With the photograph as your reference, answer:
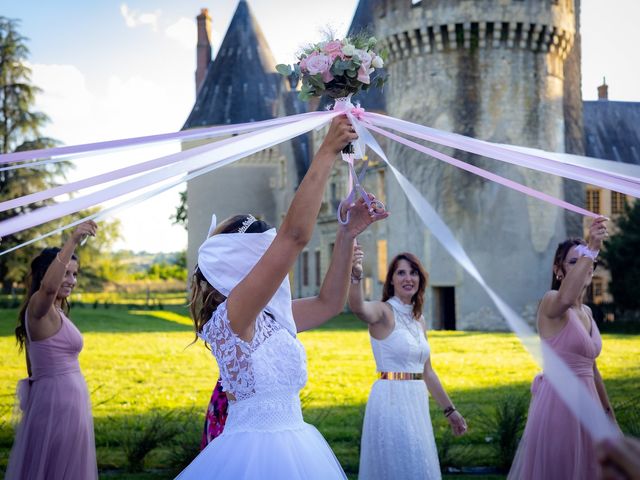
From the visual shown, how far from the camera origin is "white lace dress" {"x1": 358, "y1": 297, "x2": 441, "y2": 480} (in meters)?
5.59

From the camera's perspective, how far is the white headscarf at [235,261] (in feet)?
11.2

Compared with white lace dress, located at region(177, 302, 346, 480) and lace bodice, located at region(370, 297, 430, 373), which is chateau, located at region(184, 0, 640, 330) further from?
white lace dress, located at region(177, 302, 346, 480)

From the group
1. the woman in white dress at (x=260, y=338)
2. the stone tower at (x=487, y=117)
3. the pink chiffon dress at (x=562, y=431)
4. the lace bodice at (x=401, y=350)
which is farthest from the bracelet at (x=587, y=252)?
the stone tower at (x=487, y=117)

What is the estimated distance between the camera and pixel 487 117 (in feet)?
97.6

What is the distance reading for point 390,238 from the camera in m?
32.7

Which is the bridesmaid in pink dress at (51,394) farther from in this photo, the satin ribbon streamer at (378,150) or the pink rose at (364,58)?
the pink rose at (364,58)

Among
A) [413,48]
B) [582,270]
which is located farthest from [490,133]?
[582,270]

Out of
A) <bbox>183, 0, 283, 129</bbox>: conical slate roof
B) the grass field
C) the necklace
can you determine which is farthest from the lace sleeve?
<bbox>183, 0, 283, 129</bbox>: conical slate roof

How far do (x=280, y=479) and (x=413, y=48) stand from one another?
94.5 feet

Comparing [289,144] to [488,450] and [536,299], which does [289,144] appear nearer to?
[536,299]

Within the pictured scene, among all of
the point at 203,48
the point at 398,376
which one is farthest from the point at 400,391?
the point at 203,48

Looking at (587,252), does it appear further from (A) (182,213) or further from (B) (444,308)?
(A) (182,213)

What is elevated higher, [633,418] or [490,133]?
[490,133]

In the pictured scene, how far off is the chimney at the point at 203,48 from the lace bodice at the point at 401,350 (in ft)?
161
